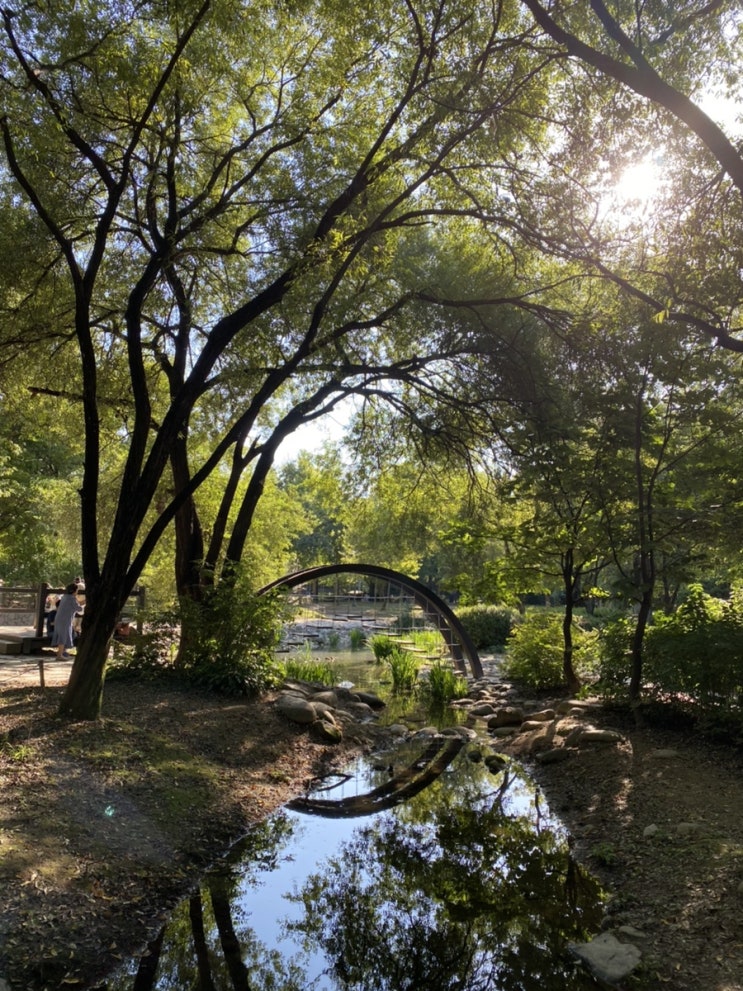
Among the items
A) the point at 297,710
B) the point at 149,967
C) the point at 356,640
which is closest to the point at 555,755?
the point at 297,710

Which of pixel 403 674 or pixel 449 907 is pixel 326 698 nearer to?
pixel 403 674

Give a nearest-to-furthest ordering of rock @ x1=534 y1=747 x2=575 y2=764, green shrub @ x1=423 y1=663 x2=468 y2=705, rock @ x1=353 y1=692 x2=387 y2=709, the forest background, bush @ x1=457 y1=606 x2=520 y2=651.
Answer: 1. the forest background
2. rock @ x1=534 y1=747 x2=575 y2=764
3. rock @ x1=353 y1=692 x2=387 y2=709
4. green shrub @ x1=423 y1=663 x2=468 y2=705
5. bush @ x1=457 y1=606 x2=520 y2=651

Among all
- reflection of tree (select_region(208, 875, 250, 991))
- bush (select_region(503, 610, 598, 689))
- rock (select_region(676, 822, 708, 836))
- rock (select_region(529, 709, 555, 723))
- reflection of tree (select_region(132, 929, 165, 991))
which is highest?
bush (select_region(503, 610, 598, 689))

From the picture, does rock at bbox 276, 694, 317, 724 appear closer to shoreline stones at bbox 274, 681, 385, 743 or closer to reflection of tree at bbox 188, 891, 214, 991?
shoreline stones at bbox 274, 681, 385, 743

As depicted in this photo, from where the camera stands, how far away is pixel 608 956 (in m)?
3.91

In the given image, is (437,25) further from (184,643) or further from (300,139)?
(184,643)

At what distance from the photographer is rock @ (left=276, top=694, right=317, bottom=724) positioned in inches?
364

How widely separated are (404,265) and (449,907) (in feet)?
29.1

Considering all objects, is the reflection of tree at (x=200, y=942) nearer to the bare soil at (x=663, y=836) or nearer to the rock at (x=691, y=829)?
the bare soil at (x=663, y=836)

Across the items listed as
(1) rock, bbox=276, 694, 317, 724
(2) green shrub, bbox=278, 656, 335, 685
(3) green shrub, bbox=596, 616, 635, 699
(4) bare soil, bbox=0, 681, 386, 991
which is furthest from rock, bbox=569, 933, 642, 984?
(2) green shrub, bbox=278, 656, 335, 685

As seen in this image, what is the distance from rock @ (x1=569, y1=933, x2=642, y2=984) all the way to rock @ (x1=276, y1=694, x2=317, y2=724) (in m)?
5.50


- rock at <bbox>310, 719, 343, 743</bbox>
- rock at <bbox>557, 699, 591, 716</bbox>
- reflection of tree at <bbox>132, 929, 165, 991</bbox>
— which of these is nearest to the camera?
reflection of tree at <bbox>132, 929, 165, 991</bbox>

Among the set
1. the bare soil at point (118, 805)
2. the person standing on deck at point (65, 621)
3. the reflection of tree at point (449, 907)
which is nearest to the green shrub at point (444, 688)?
the bare soil at point (118, 805)

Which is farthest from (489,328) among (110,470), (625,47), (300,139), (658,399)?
(110,470)
